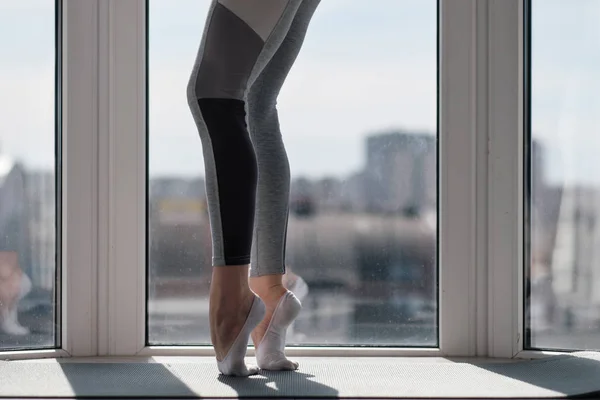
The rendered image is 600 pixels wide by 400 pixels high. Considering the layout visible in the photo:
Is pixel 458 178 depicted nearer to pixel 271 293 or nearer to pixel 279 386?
pixel 271 293

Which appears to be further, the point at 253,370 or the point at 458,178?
the point at 458,178

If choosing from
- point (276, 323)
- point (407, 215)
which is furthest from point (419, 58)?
point (276, 323)

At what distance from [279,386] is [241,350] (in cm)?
12

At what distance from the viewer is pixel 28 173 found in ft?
5.69

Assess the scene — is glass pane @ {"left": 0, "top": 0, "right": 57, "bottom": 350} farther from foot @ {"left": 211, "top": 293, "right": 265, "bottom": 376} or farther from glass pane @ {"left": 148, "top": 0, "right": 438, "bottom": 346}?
foot @ {"left": 211, "top": 293, "right": 265, "bottom": 376}

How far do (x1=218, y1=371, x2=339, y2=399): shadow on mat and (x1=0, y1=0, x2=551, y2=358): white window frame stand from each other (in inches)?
12.6

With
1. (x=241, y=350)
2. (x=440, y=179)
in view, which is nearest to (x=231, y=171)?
(x=241, y=350)

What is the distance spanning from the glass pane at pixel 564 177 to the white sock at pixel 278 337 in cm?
53

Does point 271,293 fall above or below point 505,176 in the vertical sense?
below

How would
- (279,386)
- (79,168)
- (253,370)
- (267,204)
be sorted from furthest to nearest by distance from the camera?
(79,168)
(267,204)
(253,370)
(279,386)

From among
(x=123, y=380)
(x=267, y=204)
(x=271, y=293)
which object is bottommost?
(x=123, y=380)

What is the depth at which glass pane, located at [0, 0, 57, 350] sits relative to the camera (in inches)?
68.2

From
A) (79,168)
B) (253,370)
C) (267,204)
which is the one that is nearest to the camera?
(253,370)

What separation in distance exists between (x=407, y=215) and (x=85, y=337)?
0.70m
